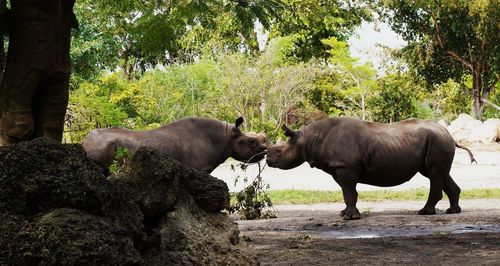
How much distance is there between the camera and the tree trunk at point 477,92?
42156 mm

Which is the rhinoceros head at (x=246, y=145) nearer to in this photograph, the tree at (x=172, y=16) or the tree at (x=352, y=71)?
the tree at (x=172, y=16)

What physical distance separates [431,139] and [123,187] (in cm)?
928

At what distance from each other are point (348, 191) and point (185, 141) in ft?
8.64

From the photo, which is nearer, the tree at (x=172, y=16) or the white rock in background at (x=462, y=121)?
the tree at (x=172, y=16)

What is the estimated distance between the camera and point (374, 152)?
12.6 m

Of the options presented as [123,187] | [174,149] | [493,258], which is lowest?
[493,258]

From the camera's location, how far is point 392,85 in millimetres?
46656

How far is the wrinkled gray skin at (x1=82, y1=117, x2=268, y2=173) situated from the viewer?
39.6 ft

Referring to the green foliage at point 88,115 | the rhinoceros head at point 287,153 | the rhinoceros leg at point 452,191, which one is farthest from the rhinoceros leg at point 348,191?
the green foliage at point 88,115

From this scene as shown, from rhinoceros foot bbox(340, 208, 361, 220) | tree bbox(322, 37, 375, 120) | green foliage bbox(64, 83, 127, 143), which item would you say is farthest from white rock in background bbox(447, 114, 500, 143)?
rhinoceros foot bbox(340, 208, 361, 220)

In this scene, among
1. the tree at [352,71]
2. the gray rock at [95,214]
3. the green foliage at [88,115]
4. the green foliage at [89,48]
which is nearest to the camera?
the gray rock at [95,214]

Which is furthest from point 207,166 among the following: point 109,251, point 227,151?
point 109,251

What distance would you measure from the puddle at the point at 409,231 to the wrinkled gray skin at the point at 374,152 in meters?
2.34

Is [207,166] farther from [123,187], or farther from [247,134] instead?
[123,187]
